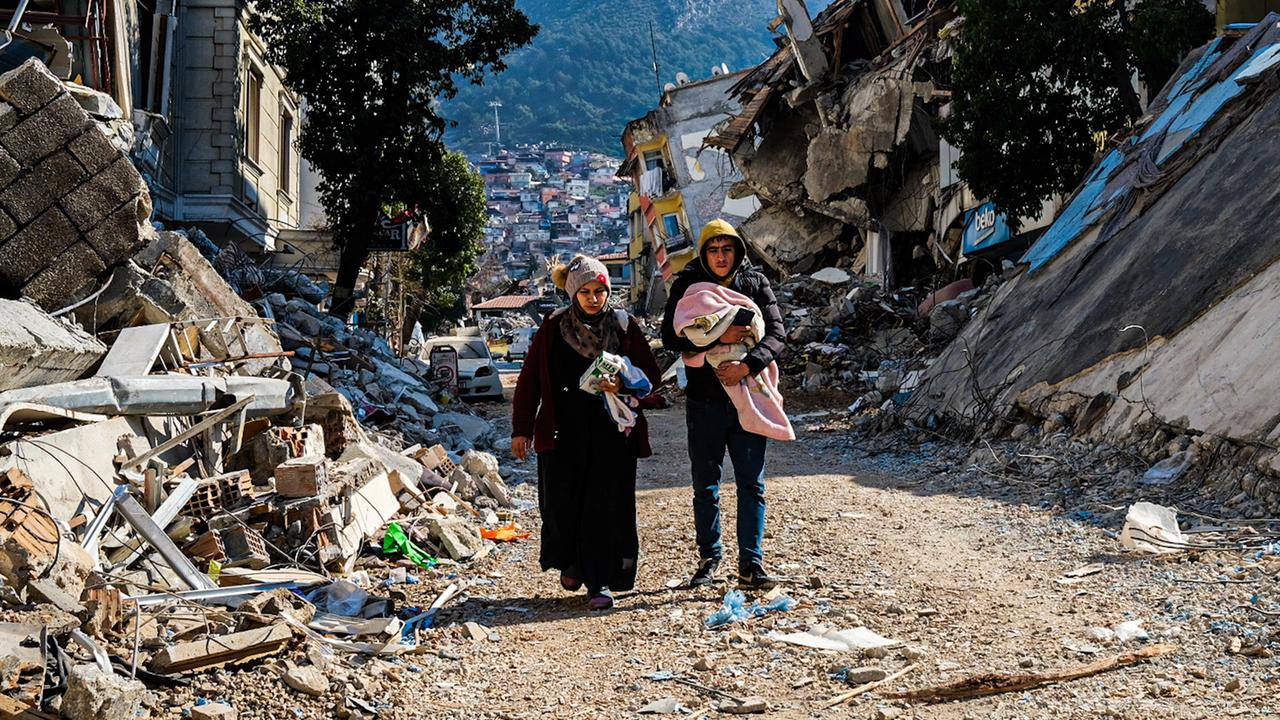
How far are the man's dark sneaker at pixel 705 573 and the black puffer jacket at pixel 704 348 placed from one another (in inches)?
31.3

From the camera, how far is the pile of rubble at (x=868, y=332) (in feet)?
56.3

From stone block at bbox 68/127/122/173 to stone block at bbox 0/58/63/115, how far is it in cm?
35

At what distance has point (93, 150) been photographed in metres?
8.60

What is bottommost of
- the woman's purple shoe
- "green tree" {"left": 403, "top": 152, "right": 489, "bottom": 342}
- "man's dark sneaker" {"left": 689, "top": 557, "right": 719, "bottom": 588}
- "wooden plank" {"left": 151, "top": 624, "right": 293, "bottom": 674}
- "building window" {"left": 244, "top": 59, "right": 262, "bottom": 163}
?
the woman's purple shoe

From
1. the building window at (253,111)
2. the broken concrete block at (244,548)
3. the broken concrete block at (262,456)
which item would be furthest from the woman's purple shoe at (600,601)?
the building window at (253,111)

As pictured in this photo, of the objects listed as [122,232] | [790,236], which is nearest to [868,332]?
[790,236]

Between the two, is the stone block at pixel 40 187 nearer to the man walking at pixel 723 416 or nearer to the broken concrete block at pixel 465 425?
the man walking at pixel 723 416

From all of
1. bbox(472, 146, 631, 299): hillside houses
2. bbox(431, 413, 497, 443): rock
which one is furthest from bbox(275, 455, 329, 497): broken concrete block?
bbox(472, 146, 631, 299): hillside houses

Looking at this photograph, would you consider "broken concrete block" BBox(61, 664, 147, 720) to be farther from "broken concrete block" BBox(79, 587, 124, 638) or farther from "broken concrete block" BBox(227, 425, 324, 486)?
"broken concrete block" BBox(227, 425, 324, 486)

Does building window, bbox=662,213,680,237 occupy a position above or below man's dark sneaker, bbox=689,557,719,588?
above

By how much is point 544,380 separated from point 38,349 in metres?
3.18

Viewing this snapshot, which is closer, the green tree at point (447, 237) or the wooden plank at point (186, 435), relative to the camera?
the wooden plank at point (186, 435)

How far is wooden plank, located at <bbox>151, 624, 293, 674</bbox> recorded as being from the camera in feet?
13.8

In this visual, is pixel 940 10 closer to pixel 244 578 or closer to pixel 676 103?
pixel 244 578
